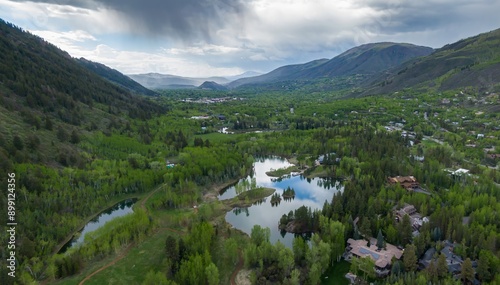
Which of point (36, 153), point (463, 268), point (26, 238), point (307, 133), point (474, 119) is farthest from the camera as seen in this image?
point (474, 119)

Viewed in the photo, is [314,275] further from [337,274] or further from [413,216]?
[413,216]

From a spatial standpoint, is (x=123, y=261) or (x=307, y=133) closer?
(x=123, y=261)

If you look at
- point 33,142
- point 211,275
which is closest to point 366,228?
point 211,275

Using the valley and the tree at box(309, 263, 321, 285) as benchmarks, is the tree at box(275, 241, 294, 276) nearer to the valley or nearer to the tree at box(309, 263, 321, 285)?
the valley

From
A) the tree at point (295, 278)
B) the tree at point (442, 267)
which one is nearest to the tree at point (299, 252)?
the tree at point (295, 278)

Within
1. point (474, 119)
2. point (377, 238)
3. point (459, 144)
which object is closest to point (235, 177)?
point (377, 238)

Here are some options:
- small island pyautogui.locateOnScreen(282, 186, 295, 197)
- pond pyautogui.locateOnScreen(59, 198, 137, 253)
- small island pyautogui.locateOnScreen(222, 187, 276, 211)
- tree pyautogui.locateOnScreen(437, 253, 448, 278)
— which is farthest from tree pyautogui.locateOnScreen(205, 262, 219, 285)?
small island pyautogui.locateOnScreen(282, 186, 295, 197)

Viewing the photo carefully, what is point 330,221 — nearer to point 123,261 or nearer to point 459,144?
point 123,261
